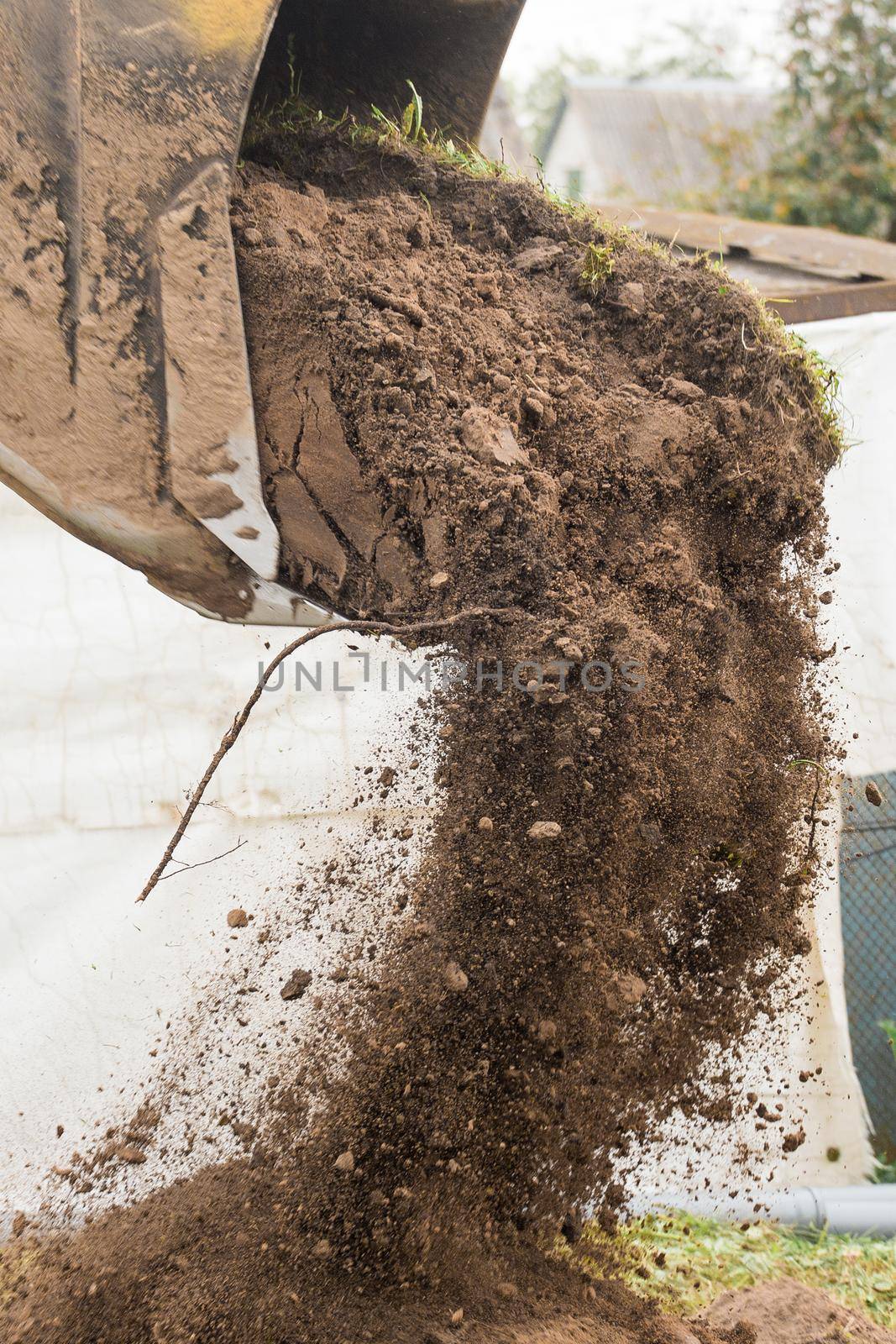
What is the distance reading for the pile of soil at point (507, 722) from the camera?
1.33m

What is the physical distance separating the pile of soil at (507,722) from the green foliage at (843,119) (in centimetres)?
543

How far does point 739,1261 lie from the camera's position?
1.78m

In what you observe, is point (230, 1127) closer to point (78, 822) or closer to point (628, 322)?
point (78, 822)

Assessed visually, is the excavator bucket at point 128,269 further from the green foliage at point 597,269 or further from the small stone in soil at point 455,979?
the small stone in soil at point 455,979

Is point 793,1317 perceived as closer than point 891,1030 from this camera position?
Yes

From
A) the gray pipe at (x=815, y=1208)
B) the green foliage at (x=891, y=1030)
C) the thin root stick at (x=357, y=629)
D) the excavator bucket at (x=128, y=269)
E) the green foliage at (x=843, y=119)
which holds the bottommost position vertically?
the gray pipe at (x=815, y=1208)

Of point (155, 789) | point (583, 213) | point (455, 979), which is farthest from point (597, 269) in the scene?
point (155, 789)

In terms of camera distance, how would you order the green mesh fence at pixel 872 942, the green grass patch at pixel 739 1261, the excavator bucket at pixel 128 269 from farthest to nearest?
the green mesh fence at pixel 872 942, the green grass patch at pixel 739 1261, the excavator bucket at pixel 128 269

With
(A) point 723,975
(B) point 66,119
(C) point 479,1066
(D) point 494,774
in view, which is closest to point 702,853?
(A) point 723,975

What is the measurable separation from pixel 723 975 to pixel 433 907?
0.60 metres

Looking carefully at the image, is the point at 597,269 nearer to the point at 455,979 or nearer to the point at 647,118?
the point at 455,979

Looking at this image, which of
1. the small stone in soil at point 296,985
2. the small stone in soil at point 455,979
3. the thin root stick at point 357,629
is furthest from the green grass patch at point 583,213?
the small stone in soil at point 296,985

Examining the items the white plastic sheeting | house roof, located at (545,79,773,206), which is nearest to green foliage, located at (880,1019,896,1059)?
the white plastic sheeting

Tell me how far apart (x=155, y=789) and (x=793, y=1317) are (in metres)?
1.60
